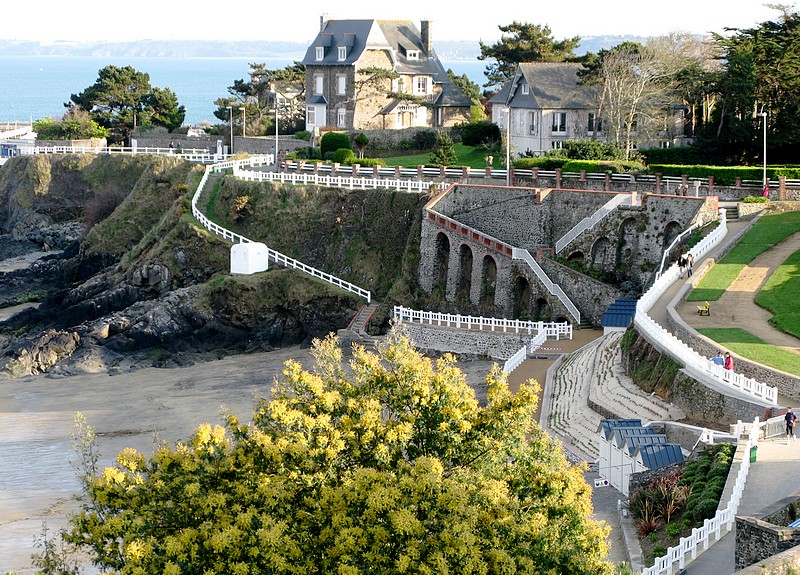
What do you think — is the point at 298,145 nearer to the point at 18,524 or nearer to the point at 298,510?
the point at 18,524

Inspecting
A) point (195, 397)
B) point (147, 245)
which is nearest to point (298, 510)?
point (195, 397)

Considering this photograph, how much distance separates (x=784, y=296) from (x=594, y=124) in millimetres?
29990

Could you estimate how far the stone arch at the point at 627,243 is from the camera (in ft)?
175

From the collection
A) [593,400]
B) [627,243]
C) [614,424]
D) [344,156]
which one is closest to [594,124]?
[344,156]

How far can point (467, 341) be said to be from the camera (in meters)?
50.4

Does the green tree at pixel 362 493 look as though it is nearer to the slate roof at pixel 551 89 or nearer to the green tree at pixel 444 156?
the green tree at pixel 444 156

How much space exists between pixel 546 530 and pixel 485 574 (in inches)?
68.2

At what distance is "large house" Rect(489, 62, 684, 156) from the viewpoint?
6794cm

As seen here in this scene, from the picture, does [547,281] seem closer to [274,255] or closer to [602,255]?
[602,255]

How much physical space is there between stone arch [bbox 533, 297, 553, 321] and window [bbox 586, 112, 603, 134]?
19.3 meters

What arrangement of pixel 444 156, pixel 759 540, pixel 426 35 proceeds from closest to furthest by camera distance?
1. pixel 759 540
2. pixel 444 156
3. pixel 426 35

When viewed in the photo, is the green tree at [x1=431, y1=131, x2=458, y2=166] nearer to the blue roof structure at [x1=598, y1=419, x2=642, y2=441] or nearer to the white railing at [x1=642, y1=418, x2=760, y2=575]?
the blue roof structure at [x1=598, y1=419, x2=642, y2=441]

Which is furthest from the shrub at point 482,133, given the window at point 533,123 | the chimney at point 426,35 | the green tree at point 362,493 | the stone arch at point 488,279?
the green tree at point 362,493

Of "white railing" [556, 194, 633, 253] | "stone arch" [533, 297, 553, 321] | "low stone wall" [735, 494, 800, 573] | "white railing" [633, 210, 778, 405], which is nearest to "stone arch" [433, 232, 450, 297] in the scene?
"white railing" [556, 194, 633, 253]
